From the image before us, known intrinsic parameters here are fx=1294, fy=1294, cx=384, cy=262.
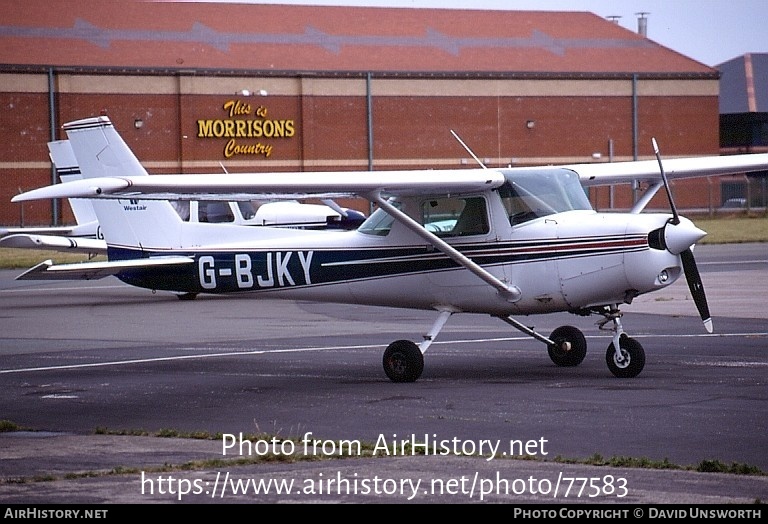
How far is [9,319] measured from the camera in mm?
22172

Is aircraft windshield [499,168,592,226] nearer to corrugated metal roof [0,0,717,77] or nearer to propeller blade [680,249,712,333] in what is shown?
propeller blade [680,249,712,333]

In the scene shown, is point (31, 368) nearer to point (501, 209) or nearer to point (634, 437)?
point (501, 209)

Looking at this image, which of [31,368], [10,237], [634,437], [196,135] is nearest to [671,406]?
[634,437]

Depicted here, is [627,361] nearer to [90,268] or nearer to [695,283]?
[695,283]

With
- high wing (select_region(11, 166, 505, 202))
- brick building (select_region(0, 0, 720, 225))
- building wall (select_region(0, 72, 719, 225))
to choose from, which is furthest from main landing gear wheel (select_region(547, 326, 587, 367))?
brick building (select_region(0, 0, 720, 225))

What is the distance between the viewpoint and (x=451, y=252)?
44.5ft

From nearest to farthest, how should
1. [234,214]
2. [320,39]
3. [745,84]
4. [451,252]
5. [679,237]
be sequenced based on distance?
[679,237] < [451,252] < [234,214] < [320,39] < [745,84]

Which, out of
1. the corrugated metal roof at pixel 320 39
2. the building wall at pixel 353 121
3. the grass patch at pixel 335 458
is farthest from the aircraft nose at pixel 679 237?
the corrugated metal roof at pixel 320 39

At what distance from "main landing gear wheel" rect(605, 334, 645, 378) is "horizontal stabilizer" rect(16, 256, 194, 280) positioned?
5564 millimetres

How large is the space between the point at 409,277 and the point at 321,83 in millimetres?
45376

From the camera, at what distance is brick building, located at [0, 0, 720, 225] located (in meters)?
55.0

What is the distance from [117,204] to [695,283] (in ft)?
28.1

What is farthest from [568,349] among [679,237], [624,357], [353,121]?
[353,121]

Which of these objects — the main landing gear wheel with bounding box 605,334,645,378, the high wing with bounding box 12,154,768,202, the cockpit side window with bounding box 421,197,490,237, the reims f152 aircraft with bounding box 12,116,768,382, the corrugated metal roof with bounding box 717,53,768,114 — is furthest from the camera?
the corrugated metal roof with bounding box 717,53,768,114
